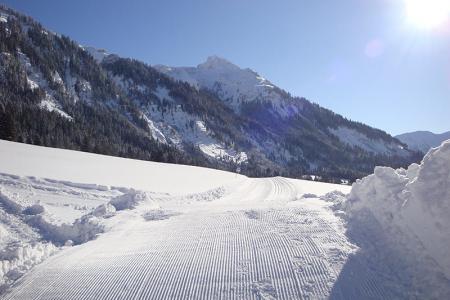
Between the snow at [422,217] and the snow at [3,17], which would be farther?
the snow at [3,17]

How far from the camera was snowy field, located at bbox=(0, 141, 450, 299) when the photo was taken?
7.74 meters

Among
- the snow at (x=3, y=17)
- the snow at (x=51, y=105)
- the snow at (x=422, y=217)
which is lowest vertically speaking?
the snow at (x=422, y=217)

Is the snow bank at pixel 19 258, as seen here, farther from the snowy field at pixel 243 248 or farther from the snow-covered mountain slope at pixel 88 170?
the snow-covered mountain slope at pixel 88 170

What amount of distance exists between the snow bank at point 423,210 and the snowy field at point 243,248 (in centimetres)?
2

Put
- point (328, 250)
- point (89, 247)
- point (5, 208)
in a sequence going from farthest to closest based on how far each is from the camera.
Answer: point (5, 208) < point (89, 247) < point (328, 250)

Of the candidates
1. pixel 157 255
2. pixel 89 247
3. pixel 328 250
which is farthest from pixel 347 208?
pixel 89 247

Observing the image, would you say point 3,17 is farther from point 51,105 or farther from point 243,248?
point 243,248

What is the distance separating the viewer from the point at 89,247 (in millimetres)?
10719

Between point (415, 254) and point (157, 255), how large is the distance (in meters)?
5.79

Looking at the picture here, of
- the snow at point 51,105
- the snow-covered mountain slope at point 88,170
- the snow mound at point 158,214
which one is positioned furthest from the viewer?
the snow at point 51,105

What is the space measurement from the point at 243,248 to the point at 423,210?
13.4 feet

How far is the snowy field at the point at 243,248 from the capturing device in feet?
25.4

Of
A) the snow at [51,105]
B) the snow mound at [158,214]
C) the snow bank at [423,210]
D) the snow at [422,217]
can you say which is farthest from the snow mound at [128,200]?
the snow at [51,105]

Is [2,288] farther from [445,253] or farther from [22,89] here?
[22,89]
